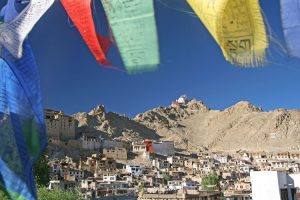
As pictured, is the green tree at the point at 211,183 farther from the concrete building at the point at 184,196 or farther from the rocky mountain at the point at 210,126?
the rocky mountain at the point at 210,126

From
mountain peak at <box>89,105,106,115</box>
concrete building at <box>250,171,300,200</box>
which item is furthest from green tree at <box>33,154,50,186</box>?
A: mountain peak at <box>89,105,106,115</box>

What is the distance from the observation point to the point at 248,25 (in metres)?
2.49

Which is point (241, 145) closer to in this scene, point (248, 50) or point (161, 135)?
point (161, 135)

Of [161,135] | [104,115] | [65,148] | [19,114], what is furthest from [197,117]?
[19,114]

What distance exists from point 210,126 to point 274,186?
4448 inches

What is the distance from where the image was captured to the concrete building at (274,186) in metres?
16.2

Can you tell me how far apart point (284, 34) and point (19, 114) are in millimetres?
2844

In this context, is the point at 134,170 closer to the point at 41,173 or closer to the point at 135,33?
the point at 41,173

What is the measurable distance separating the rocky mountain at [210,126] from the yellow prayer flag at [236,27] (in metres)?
81.4

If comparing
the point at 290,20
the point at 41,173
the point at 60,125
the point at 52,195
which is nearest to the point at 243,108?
the point at 60,125

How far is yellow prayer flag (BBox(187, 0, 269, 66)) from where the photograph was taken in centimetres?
245

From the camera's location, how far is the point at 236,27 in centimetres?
253

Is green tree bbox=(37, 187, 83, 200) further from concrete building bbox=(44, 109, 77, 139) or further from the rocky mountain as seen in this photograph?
the rocky mountain

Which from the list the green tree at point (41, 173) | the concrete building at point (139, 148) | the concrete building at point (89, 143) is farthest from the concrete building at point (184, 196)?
the concrete building at point (139, 148)
